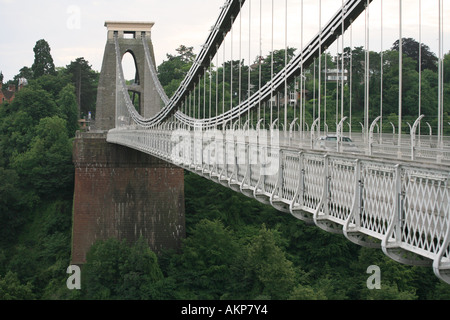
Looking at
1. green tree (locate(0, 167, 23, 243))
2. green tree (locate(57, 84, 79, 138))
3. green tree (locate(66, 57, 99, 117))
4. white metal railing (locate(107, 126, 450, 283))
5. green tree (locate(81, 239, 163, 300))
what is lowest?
green tree (locate(81, 239, 163, 300))

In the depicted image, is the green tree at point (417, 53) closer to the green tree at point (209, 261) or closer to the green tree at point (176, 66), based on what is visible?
the green tree at point (209, 261)

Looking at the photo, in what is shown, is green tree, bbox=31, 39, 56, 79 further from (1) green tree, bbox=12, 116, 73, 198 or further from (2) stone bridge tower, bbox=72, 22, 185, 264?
(2) stone bridge tower, bbox=72, 22, 185, 264

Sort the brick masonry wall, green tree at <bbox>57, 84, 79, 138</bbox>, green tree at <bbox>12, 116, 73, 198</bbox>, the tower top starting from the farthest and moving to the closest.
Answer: green tree at <bbox>57, 84, 79, 138</bbox>, the tower top, green tree at <bbox>12, 116, 73, 198</bbox>, the brick masonry wall

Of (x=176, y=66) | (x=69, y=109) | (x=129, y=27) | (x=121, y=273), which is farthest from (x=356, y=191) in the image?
(x=176, y=66)

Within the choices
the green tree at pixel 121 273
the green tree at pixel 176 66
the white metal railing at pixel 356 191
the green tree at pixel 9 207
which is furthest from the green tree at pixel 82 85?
the white metal railing at pixel 356 191

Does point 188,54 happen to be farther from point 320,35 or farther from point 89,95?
point 320,35

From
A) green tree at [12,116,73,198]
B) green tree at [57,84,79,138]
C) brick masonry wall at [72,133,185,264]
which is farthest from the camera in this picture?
green tree at [57,84,79,138]

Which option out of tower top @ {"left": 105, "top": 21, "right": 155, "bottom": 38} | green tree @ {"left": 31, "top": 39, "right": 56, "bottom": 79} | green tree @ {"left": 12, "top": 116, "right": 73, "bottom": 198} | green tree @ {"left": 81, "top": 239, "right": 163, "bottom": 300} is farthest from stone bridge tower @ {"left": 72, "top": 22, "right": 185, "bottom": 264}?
green tree @ {"left": 31, "top": 39, "right": 56, "bottom": 79}

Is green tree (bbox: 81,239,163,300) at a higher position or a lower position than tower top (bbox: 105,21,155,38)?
lower
